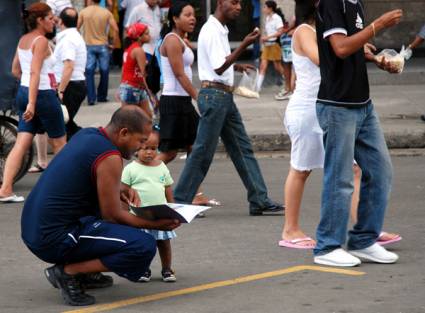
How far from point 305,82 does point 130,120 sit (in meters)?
1.86

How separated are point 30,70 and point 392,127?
5662 mm

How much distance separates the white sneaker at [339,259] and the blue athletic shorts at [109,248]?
1.35 meters

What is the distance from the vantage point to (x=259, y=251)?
834 centimetres

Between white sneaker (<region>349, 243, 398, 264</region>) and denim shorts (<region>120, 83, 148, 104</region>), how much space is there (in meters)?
5.63

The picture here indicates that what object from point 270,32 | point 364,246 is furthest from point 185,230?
point 270,32

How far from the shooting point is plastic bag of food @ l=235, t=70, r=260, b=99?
33.0 ft

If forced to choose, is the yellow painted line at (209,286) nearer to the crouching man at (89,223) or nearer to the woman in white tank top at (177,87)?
the crouching man at (89,223)

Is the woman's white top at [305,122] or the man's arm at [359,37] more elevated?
the man's arm at [359,37]

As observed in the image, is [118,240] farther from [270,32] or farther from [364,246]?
[270,32]

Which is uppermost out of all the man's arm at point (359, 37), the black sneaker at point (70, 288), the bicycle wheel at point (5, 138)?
the man's arm at point (359, 37)

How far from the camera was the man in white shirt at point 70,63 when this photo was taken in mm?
13047

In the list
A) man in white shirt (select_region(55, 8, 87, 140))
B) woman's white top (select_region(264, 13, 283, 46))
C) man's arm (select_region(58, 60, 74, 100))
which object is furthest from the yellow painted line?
woman's white top (select_region(264, 13, 283, 46))

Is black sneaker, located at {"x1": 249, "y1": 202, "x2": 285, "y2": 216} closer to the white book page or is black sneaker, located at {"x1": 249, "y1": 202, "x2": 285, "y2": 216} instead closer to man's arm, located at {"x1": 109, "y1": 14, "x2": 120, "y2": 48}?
the white book page

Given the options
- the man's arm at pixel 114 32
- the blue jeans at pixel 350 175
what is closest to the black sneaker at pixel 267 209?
the blue jeans at pixel 350 175
